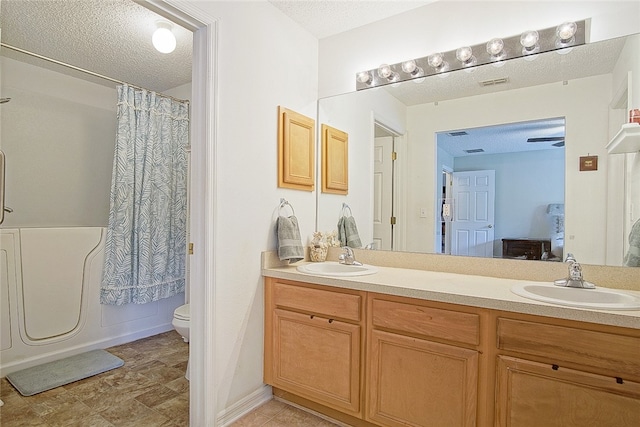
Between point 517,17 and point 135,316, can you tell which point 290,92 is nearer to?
point 517,17

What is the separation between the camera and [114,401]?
6.71ft

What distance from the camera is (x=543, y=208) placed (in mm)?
1780

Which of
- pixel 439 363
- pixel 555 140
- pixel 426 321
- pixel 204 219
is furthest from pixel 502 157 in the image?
pixel 204 219

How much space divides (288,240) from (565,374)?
1437 mm

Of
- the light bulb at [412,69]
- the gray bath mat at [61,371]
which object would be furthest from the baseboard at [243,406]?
the light bulb at [412,69]

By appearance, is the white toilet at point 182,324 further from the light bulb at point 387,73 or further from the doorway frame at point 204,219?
the light bulb at point 387,73

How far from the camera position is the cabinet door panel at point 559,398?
1.18 meters

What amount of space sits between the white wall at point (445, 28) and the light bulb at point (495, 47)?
53 millimetres

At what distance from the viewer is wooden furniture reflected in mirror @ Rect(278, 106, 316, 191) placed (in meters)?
2.19

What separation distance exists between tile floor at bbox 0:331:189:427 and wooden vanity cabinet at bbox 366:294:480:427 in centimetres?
110

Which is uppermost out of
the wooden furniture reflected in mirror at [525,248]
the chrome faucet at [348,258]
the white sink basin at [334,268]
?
the wooden furniture reflected in mirror at [525,248]

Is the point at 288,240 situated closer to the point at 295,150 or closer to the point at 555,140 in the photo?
the point at 295,150

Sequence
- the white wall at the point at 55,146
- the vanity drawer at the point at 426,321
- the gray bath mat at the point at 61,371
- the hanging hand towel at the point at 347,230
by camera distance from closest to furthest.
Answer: the vanity drawer at the point at 426,321 → the gray bath mat at the point at 61,371 → the hanging hand towel at the point at 347,230 → the white wall at the point at 55,146

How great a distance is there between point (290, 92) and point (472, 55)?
112 centimetres
